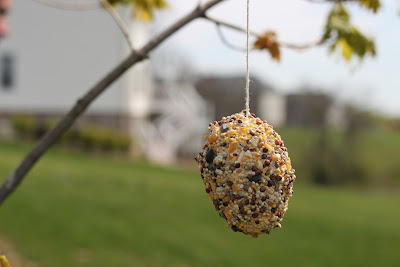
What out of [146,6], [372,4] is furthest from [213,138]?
[146,6]

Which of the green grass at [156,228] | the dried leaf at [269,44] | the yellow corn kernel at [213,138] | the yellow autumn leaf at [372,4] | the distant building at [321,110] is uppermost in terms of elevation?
the yellow autumn leaf at [372,4]

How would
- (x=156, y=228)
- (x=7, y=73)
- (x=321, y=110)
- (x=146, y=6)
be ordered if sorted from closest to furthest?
(x=146, y=6), (x=156, y=228), (x=7, y=73), (x=321, y=110)

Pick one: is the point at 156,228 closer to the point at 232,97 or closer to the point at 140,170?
the point at 140,170

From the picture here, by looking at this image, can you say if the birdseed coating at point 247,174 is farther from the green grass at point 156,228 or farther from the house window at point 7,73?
the house window at point 7,73

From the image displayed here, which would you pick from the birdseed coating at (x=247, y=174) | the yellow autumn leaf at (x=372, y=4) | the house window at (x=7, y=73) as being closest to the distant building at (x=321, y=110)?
the house window at (x=7, y=73)

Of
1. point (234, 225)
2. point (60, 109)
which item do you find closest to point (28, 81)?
point (60, 109)

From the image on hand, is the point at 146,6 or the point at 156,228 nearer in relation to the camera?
the point at 146,6

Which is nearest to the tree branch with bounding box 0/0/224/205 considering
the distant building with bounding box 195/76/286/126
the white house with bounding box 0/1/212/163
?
the white house with bounding box 0/1/212/163
